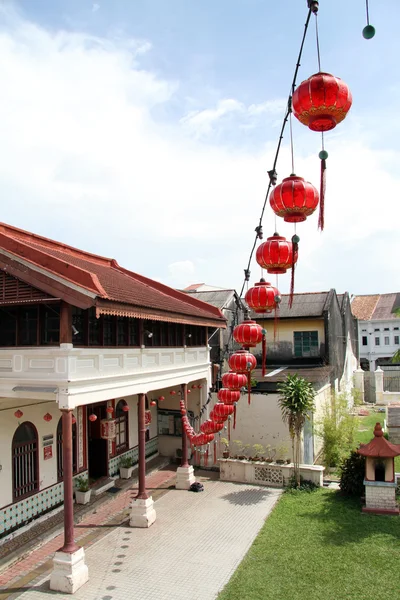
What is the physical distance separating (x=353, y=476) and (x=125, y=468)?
6.80m

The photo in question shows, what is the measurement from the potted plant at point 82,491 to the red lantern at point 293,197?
944 centimetres

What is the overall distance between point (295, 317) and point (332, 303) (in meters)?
2.18

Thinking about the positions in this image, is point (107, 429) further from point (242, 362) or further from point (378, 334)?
point (378, 334)

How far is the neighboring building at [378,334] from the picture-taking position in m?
43.4

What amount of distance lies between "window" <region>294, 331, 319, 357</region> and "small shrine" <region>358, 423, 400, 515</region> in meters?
9.82

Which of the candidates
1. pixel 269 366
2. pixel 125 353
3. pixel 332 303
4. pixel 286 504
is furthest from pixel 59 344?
pixel 332 303

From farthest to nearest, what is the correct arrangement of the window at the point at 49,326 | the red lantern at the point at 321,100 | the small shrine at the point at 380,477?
the small shrine at the point at 380,477, the window at the point at 49,326, the red lantern at the point at 321,100

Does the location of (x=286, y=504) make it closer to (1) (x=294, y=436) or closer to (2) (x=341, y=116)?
(1) (x=294, y=436)

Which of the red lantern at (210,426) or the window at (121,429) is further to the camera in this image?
the window at (121,429)

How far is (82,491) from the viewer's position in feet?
41.4

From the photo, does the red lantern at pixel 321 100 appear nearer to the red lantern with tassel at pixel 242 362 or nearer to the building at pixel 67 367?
the building at pixel 67 367

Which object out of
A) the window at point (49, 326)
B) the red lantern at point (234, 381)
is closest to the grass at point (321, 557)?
the red lantern at point (234, 381)

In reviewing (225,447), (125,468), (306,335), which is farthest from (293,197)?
(306,335)

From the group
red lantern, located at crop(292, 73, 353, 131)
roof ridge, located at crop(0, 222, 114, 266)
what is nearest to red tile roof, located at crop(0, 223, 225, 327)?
roof ridge, located at crop(0, 222, 114, 266)
